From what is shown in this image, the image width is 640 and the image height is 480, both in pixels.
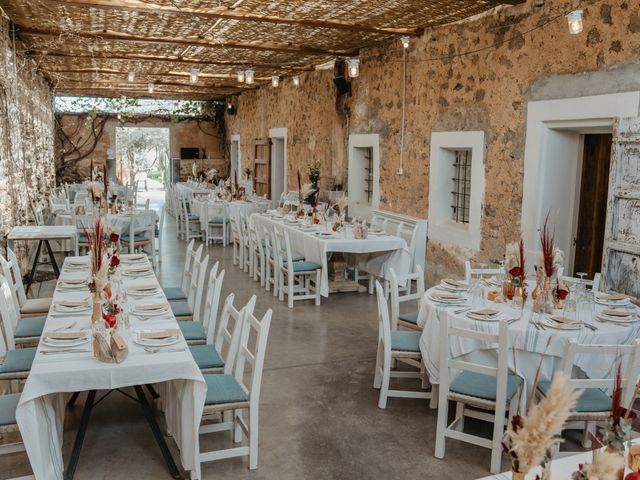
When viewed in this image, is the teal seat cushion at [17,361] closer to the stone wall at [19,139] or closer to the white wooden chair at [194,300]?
the white wooden chair at [194,300]

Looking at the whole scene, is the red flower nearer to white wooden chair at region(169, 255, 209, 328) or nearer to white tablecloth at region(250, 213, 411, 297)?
white wooden chair at region(169, 255, 209, 328)

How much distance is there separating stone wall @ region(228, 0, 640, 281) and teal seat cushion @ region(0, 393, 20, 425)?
5038 millimetres

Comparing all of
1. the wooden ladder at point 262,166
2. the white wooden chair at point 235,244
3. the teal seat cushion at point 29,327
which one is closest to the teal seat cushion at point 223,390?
the teal seat cushion at point 29,327

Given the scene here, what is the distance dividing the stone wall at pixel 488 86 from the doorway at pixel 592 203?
64 centimetres

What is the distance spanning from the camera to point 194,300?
17.0ft

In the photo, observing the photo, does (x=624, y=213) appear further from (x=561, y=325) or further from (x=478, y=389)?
(x=478, y=389)

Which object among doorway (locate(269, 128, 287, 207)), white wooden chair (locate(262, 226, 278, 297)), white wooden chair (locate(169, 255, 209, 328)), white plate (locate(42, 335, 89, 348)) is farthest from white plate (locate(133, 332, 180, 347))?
doorway (locate(269, 128, 287, 207))

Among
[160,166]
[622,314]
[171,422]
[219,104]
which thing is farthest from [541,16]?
[160,166]

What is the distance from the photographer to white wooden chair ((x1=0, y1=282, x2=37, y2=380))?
12.3 ft

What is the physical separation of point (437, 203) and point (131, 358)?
18.6 ft

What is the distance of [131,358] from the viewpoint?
3.17 metres

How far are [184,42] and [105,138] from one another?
37.8 ft

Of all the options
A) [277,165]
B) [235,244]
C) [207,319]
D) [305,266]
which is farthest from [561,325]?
[277,165]

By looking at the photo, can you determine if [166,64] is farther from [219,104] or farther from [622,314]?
[622,314]
